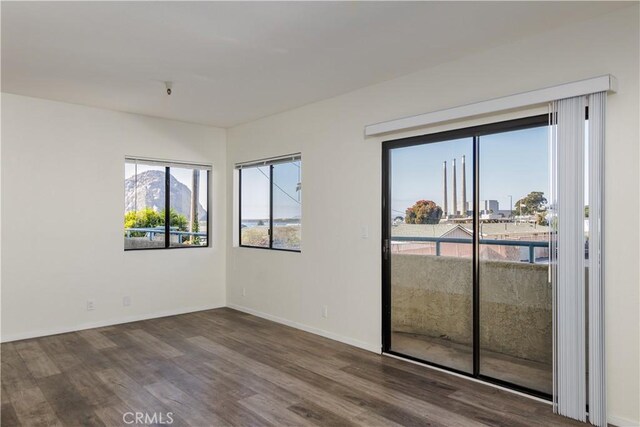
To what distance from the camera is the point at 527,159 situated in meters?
3.11

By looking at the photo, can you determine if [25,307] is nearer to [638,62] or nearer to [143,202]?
[143,202]

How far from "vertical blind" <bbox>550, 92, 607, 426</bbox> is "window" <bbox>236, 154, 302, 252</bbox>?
2884 millimetres

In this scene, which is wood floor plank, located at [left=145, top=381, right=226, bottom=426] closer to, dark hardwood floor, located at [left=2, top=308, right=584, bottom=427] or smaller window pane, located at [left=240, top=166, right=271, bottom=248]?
dark hardwood floor, located at [left=2, top=308, right=584, bottom=427]

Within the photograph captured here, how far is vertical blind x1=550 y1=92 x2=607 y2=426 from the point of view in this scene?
2.68 m

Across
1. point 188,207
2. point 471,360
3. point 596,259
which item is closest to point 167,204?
point 188,207

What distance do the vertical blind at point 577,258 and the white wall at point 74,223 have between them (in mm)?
4530

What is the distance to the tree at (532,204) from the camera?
3020mm

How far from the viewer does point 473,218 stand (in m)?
3.41

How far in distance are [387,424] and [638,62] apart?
2735 mm

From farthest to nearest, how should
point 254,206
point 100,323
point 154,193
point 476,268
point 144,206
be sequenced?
point 254,206, point 154,193, point 144,206, point 100,323, point 476,268

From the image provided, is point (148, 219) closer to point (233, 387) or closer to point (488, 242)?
point (233, 387)

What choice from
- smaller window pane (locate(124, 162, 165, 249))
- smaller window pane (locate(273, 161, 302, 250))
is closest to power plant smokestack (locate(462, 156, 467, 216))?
smaller window pane (locate(273, 161, 302, 250))

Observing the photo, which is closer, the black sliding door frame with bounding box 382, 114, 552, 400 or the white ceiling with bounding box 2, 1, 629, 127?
the white ceiling with bounding box 2, 1, 629, 127

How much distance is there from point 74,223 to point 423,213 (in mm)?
3897
